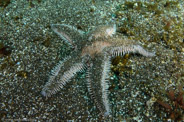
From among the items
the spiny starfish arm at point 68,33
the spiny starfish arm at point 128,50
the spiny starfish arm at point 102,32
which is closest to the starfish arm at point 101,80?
the spiny starfish arm at point 128,50

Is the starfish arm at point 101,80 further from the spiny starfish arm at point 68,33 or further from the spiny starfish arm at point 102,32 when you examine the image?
the spiny starfish arm at point 68,33

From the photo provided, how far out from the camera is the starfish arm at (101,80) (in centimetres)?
344

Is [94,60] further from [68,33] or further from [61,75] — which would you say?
[68,33]

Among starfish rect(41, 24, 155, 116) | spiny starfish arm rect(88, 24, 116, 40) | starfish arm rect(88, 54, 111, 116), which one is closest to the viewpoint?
starfish arm rect(88, 54, 111, 116)

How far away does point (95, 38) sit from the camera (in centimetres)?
415

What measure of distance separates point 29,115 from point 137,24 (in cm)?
367

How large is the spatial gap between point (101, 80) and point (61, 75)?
846 millimetres

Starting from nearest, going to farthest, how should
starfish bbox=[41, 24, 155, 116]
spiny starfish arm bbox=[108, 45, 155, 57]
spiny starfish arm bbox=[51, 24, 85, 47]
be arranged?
starfish bbox=[41, 24, 155, 116] < spiny starfish arm bbox=[108, 45, 155, 57] < spiny starfish arm bbox=[51, 24, 85, 47]

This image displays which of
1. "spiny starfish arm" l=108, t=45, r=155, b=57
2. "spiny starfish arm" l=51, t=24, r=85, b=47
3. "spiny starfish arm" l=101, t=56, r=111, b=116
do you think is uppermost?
"spiny starfish arm" l=51, t=24, r=85, b=47

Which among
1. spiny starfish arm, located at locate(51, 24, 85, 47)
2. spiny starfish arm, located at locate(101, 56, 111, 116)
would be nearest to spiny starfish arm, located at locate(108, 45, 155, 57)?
spiny starfish arm, located at locate(101, 56, 111, 116)

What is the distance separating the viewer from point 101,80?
360cm

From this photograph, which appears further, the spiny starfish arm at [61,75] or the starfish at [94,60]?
the spiny starfish arm at [61,75]

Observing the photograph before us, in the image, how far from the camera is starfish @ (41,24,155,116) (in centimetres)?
354

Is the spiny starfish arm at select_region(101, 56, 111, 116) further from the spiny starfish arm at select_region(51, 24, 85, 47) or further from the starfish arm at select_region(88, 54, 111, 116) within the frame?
the spiny starfish arm at select_region(51, 24, 85, 47)
